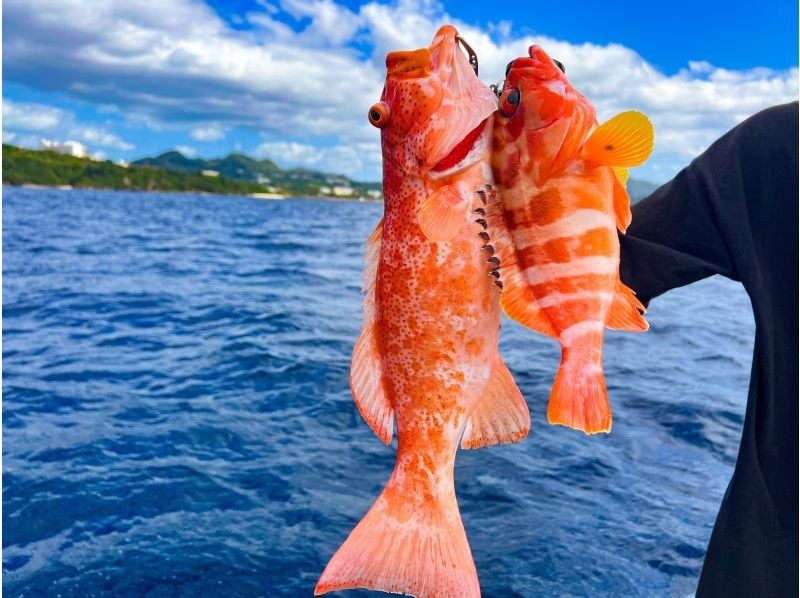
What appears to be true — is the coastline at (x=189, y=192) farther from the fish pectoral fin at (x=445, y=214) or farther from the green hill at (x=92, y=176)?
the fish pectoral fin at (x=445, y=214)

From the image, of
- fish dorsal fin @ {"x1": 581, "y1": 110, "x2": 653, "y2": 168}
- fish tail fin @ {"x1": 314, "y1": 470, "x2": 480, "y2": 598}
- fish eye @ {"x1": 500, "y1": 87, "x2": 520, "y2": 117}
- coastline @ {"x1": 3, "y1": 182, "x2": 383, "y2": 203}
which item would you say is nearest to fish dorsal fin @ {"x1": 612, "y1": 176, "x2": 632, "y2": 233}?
fish dorsal fin @ {"x1": 581, "y1": 110, "x2": 653, "y2": 168}

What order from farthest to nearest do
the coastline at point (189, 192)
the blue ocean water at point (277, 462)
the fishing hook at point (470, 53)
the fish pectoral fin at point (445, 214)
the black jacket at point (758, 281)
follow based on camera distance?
the coastline at point (189, 192)
the blue ocean water at point (277, 462)
the black jacket at point (758, 281)
the fishing hook at point (470, 53)
the fish pectoral fin at point (445, 214)

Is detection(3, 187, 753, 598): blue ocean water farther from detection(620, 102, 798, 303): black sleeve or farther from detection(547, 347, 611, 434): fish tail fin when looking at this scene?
detection(547, 347, 611, 434): fish tail fin

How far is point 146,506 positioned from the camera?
7039mm

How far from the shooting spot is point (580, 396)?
169 cm

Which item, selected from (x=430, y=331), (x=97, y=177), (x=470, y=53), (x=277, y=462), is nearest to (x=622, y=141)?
(x=470, y=53)

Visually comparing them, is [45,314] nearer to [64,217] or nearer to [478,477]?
[478,477]

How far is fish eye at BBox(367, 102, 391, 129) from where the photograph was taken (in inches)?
77.3

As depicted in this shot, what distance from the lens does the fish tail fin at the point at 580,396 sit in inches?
65.0

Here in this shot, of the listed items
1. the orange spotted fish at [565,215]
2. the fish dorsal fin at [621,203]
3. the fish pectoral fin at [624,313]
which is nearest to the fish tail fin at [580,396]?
the orange spotted fish at [565,215]

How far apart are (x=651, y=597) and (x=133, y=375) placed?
8605 millimetres

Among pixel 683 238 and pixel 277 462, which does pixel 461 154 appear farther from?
pixel 277 462

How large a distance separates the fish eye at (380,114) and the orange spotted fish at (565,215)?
0.36m

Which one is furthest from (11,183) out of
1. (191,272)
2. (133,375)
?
(133,375)
